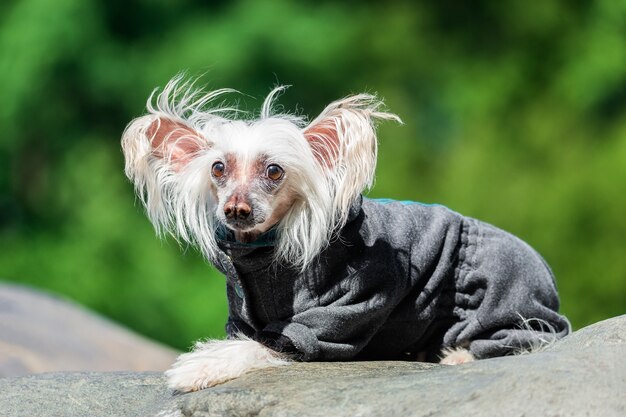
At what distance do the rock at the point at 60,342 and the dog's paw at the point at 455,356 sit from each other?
2694 millimetres

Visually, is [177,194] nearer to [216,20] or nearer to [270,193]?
[270,193]

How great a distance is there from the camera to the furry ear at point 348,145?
14.6ft

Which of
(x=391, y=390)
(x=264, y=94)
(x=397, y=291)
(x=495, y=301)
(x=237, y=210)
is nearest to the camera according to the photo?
(x=391, y=390)

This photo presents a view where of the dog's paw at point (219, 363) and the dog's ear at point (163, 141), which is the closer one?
the dog's paw at point (219, 363)

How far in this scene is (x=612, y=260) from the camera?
1044 centimetres

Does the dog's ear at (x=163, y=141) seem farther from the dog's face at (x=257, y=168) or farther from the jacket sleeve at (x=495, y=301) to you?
the jacket sleeve at (x=495, y=301)

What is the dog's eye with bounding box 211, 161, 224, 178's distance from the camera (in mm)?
4508

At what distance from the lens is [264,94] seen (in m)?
12.2

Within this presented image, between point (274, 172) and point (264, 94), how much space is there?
7.76 meters

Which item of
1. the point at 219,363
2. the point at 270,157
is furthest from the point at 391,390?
the point at 270,157

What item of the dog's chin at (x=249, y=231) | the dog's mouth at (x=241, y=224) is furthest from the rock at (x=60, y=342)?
the dog's mouth at (x=241, y=224)

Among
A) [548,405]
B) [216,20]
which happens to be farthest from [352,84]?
[548,405]

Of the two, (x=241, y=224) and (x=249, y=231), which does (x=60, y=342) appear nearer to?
(x=249, y=231)

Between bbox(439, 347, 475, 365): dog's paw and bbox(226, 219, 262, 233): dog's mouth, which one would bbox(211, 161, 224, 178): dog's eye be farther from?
bbox(439, 347, 475, 365): dog's paw
